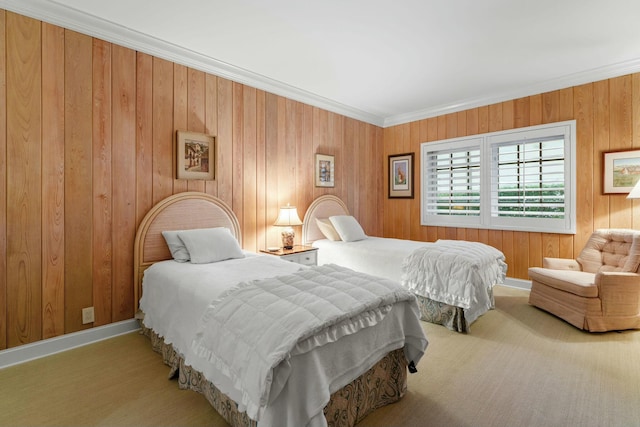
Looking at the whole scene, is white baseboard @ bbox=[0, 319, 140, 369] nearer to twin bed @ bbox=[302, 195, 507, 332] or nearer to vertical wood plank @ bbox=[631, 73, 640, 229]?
twin bed @ bbox=[302, 195, 507, 332]

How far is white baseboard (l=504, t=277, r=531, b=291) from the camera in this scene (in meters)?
4.27

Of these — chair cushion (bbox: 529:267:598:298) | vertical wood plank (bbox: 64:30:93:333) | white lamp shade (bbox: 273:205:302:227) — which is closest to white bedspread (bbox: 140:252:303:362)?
vertical wood plank (bbox: 64:30:93:333)

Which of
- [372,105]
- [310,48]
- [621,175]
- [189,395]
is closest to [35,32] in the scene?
[310,48]

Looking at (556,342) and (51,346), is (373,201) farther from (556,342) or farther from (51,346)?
(51,346)

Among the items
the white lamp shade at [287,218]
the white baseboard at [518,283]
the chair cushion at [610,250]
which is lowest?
the white baseboard at [518,283]

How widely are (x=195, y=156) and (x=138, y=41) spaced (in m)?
1.13

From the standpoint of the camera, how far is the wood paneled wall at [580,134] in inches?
141

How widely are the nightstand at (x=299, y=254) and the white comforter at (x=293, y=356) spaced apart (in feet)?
2.35

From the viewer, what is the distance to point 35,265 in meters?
2.46

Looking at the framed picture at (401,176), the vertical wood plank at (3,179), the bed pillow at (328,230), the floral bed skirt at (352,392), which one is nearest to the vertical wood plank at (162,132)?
the vertical wood plank at (3,179)

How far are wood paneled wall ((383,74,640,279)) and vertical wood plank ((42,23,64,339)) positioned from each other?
15.7 ft

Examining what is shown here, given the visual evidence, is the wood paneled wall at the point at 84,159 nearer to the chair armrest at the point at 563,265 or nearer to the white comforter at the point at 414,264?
the white comforter at the point at 414,264

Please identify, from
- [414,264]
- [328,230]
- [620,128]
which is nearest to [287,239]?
[328,230]

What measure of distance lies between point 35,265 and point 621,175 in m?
5.81
